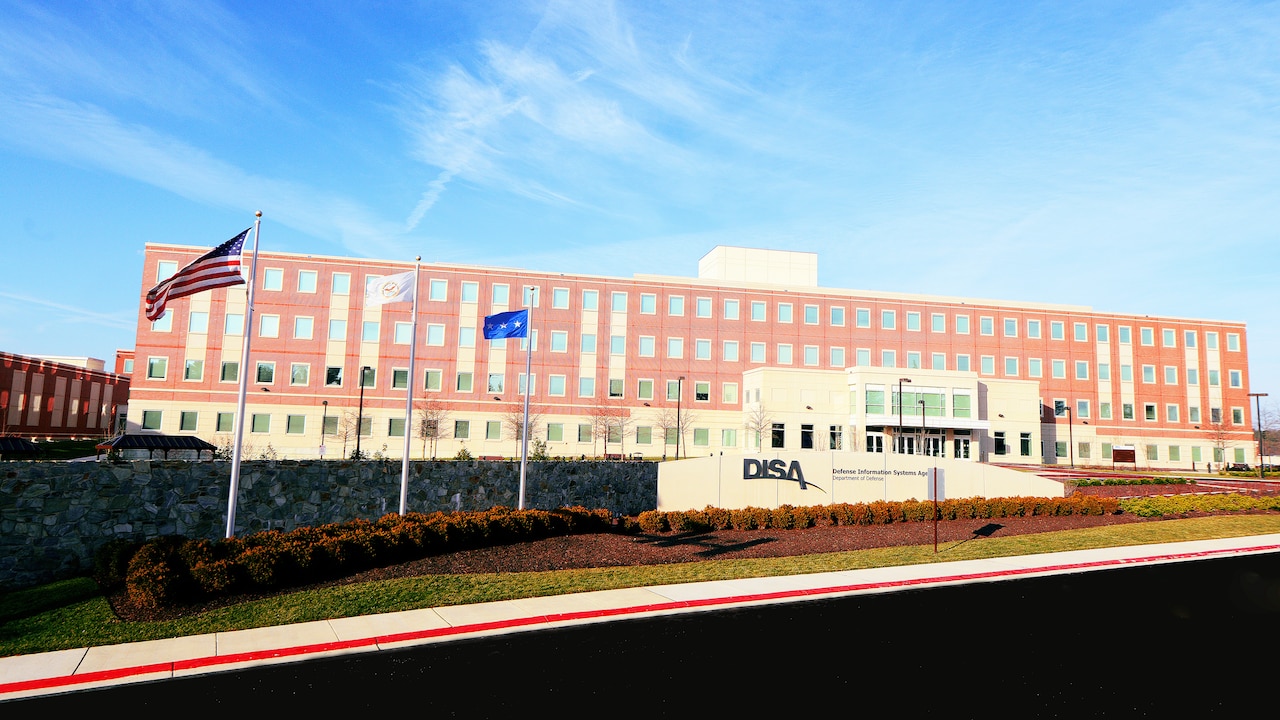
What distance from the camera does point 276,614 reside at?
13.6 meters

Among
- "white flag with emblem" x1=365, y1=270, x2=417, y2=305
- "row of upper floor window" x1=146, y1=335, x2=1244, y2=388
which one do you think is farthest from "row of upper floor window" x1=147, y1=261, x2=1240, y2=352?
"white flag with emblem" x1=365, y1=270, x2=417, y2=305

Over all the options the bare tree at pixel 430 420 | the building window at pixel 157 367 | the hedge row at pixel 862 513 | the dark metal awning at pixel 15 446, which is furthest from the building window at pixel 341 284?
the hedge row at pixel 862 513

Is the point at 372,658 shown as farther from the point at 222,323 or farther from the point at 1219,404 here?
the point at 1219,404

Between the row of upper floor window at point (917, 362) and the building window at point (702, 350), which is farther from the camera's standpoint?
the building window at point (702, 350)

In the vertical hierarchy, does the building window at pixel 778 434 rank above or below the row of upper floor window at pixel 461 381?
below

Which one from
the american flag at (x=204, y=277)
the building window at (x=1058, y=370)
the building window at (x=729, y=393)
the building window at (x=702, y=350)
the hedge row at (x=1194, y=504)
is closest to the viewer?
the american flag at (x=204, y=277)

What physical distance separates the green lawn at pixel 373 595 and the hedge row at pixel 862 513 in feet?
13.8

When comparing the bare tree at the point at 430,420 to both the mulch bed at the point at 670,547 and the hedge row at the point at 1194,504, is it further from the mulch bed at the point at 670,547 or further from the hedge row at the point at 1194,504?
the hedge row at the point at 1194,504

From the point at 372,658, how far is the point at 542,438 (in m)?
54.5

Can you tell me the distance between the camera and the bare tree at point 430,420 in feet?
206

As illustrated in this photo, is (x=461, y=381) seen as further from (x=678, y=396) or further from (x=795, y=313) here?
(x=795, y=313)

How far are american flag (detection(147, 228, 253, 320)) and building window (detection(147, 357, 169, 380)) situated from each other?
51.6 metres

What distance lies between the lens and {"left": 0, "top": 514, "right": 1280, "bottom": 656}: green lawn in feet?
41.7

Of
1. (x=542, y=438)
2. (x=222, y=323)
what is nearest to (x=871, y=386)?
(x=542, y=438)
